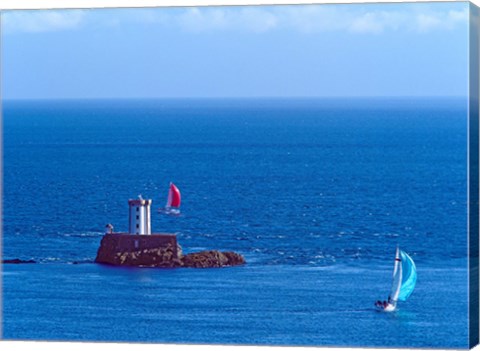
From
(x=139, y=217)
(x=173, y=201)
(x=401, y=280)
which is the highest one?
(x=173, y=201)

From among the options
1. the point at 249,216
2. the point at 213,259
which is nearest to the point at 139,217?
the point at 213,259

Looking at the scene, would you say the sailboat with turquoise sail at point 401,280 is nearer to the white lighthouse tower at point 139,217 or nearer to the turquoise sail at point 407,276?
the turquoise sail at point 407,276

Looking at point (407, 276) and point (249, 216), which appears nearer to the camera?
point (407, 276)

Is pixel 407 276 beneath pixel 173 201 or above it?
beneath

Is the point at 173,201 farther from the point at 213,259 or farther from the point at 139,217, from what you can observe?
the point at 213,259

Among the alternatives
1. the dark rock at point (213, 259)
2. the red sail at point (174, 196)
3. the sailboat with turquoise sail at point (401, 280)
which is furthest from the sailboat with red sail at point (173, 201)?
the sailboat with turquoise sail at point (401, 280)

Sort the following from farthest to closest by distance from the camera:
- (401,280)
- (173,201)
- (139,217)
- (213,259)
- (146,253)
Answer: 1. (146,253)
2. (139,217)
3. (173,201)
4. (213,259)
5. (401,280)
